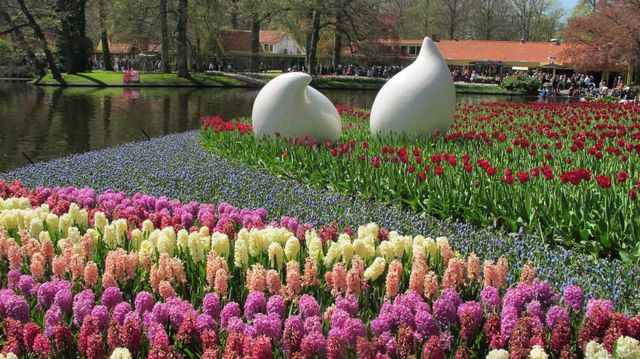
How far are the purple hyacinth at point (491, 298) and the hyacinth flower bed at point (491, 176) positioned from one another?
6.68 feet

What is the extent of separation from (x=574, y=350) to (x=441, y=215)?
3320 mm

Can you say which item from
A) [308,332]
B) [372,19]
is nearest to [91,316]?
[308,332]

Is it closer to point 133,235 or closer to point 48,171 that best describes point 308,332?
point 133,235

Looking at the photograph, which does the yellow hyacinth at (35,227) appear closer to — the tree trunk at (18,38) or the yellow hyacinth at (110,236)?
the yellow hyacinth at (110,236)

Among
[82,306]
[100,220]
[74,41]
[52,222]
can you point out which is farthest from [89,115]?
[74,41]

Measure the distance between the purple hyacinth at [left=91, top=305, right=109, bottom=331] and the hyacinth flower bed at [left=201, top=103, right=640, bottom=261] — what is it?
383 cm

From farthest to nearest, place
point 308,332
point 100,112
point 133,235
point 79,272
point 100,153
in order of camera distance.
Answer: point 100,112 < point 100,153 < point 133,235 < point 79,272 < point 308,332

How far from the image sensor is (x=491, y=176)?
6.70 meters

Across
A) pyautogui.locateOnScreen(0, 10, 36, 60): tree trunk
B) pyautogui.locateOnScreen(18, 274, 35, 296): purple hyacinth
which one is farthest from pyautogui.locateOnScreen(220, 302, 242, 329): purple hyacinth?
pyautogui.locateOnScreen(0, 10, 36, 60): tree trunk

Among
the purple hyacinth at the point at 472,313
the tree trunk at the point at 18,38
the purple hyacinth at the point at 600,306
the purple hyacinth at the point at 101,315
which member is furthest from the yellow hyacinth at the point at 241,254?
the tree trunk at the point at 18,38

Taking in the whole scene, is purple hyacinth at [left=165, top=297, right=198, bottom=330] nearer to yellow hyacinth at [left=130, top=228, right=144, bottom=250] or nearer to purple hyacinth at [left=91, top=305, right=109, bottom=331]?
purple hyacinth at [left=91, top=305, right=109, bottom=331]

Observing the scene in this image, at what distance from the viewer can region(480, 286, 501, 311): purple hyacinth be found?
11.4ft

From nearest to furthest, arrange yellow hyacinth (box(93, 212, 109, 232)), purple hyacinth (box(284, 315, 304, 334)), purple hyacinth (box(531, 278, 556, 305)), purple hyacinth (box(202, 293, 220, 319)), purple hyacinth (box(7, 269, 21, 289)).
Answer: purple hyacinth (box(284, 315, 304, 334)) → purple hyacinth (box(202, 293, 220, 319)) → purple hyacinth (box(531, 278, 556, 305)) → purple hyacinth (box(7, 269, 21, 289)) → yellow hyacinth (box(93, 212, 109, 232))

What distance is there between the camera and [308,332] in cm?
315
